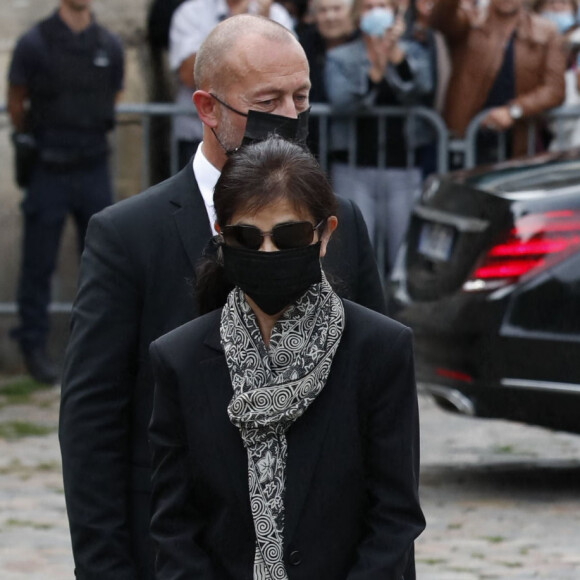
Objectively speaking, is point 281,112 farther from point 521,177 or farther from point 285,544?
point 521,177

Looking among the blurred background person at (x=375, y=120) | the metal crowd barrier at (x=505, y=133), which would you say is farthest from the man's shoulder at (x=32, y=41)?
the metal crowd barrier at (x=505, y=133)

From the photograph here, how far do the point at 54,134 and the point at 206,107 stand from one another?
6203mm

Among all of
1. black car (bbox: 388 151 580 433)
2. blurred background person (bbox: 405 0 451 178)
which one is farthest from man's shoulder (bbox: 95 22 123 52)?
black car (bbox: 388 151 580 433)

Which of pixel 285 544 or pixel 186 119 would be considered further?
pixel 186 119

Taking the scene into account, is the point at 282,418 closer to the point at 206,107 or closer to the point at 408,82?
the point at 206,107

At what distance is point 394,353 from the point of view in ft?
8.75

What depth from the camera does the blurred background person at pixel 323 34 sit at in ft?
30.6

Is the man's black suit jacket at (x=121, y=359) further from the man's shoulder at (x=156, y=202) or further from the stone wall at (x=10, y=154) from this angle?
the stone wall at (x=10, y=154)

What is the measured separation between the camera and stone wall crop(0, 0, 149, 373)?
10.1 metres

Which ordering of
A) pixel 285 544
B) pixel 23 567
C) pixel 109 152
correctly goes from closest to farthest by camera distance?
pixel 285 544
pixel 23 567
pixel 109 152

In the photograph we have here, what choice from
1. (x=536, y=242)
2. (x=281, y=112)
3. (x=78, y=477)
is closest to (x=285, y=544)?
(x=78, y=477)

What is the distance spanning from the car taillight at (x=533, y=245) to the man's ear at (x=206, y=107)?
3857mm

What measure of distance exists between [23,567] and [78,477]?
2920mm

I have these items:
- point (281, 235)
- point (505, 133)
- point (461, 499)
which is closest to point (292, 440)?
point (281, 235)
